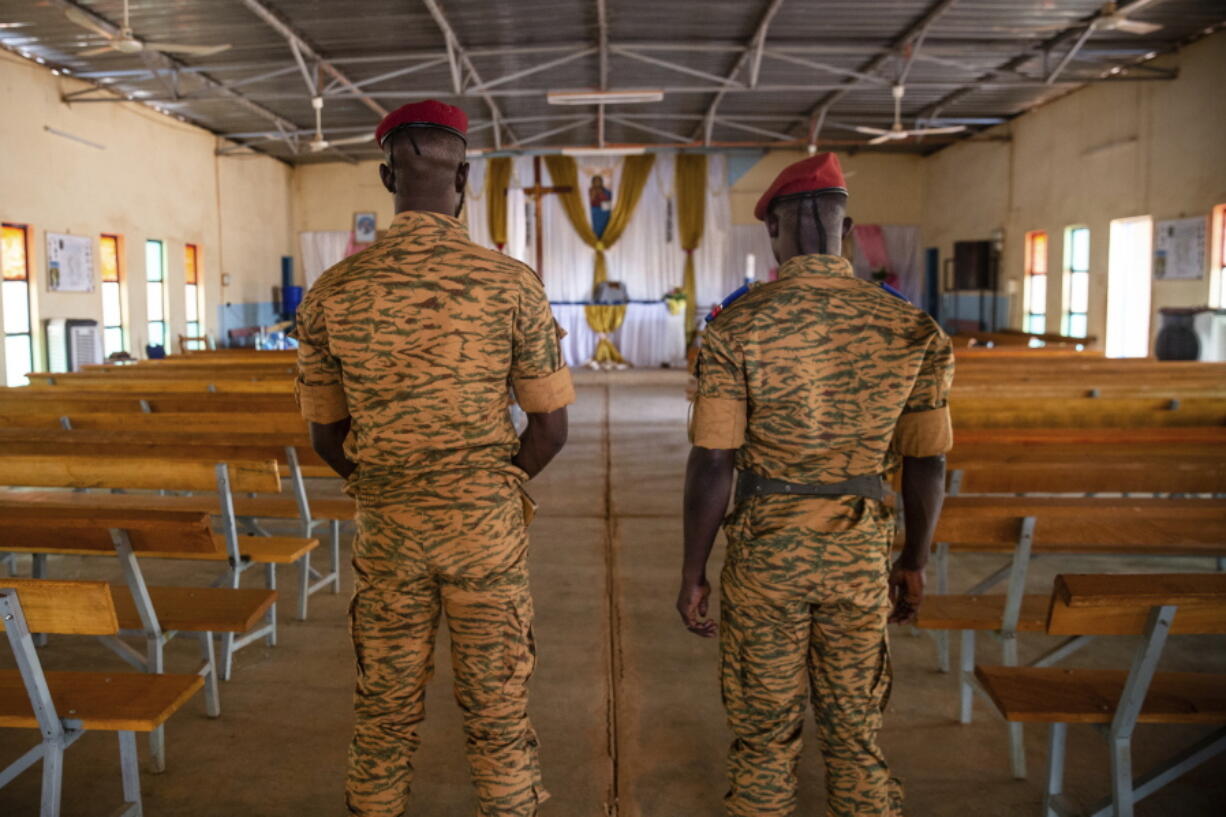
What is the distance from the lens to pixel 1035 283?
1280 cm

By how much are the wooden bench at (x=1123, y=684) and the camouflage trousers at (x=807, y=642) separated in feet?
1.21

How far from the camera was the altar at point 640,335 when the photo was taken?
16016 millimetres

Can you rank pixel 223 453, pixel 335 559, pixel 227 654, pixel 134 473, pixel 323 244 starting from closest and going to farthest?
1. pixel 227 654
2. pixel 134 473
3. pixel 223 453
4. pixel 335 559
5. pixel 323 244

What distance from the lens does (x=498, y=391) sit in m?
1.76

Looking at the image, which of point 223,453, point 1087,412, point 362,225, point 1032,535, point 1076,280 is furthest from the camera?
point 362,225

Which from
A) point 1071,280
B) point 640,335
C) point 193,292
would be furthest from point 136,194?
point 1071,280

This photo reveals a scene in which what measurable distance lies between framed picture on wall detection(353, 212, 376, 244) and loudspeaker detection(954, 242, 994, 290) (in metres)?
9.98

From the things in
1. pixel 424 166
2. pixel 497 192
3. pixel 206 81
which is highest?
pixel 206 81

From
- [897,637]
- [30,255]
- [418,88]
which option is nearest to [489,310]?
[897,637]

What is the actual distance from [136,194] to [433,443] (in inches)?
466

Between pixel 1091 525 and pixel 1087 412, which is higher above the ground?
pixel 1087 412

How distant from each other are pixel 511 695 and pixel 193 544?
1.10 m

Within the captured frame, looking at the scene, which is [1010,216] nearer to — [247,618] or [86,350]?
[86,350]

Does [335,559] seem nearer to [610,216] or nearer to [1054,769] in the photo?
[1054,769]
